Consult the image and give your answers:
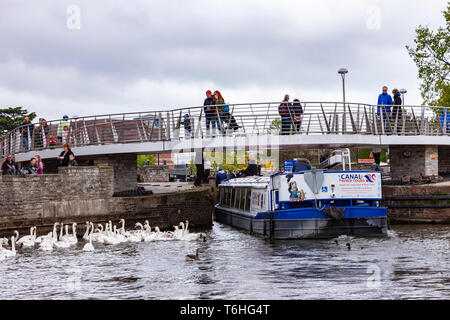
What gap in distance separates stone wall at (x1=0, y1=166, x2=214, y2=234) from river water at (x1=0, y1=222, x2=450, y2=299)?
103 inches

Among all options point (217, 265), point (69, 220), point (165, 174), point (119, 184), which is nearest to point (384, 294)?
point (217, 265)

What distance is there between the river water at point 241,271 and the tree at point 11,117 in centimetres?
6519

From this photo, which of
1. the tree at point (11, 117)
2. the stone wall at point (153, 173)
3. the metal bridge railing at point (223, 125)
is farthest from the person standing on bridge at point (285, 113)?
the tree at point (11, 117)

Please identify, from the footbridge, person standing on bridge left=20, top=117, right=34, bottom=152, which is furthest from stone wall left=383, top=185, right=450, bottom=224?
person standing on bridge left=20, top=117, right=34, bottom=152

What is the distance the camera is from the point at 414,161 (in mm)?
30109

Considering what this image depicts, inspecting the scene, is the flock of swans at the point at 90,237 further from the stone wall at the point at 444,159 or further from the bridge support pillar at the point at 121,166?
the stone wall at the point at 444,159

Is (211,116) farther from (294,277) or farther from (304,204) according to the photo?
(294,277)

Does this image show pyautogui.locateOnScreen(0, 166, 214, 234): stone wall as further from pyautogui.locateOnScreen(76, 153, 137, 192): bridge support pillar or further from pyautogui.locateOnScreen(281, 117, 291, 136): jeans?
pyautogui.locateOnScreen(281, 117, 291, 136): jeans

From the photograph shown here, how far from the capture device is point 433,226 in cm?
2598

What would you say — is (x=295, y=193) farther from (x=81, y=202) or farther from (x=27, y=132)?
(x=27, y=132)

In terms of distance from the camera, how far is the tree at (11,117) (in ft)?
273

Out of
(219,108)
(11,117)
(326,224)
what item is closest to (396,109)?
(219,108)

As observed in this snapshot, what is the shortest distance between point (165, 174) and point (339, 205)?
3159 cm

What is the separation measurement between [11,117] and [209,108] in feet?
208
